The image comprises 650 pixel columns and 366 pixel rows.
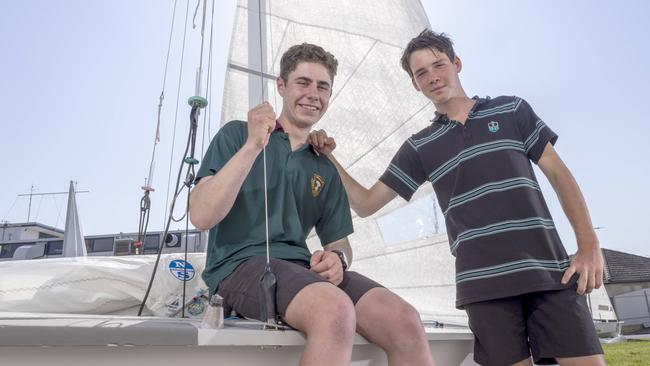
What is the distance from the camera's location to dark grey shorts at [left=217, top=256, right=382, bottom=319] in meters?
1.25

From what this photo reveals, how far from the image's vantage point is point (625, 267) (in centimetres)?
2617

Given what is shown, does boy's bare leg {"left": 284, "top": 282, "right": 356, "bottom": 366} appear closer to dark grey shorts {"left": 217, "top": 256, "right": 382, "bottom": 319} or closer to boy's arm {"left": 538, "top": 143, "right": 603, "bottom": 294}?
dark grey shorts {"left": 217, "top": 256, "right": 382, "bottom": 319}

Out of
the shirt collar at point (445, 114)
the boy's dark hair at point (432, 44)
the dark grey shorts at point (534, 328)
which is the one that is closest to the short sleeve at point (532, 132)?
the shirt collar at point (445, 114)

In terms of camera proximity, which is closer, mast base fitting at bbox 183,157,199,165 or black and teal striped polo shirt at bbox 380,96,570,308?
black and teal striped polo shirt at bbox 380,96,570,308

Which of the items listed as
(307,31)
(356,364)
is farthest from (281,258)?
(307,31)

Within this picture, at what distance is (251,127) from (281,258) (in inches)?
16.3

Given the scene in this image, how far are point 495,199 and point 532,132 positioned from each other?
0.32m

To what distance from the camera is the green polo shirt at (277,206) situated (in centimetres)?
154

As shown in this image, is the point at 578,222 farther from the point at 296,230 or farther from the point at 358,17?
the point at 358,17

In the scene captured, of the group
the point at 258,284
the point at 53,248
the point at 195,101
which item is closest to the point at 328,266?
the point at 258,284

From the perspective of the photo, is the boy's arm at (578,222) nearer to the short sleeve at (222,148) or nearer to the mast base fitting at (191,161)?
the short sleeve at (222,148)

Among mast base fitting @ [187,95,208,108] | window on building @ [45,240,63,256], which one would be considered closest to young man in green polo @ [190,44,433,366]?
mast base fitting @ [187,95,208,108]

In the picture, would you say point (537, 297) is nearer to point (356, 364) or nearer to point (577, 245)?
point (577, 245)

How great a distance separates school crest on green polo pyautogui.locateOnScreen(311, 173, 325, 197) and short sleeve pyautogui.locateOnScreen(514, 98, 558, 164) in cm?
77
